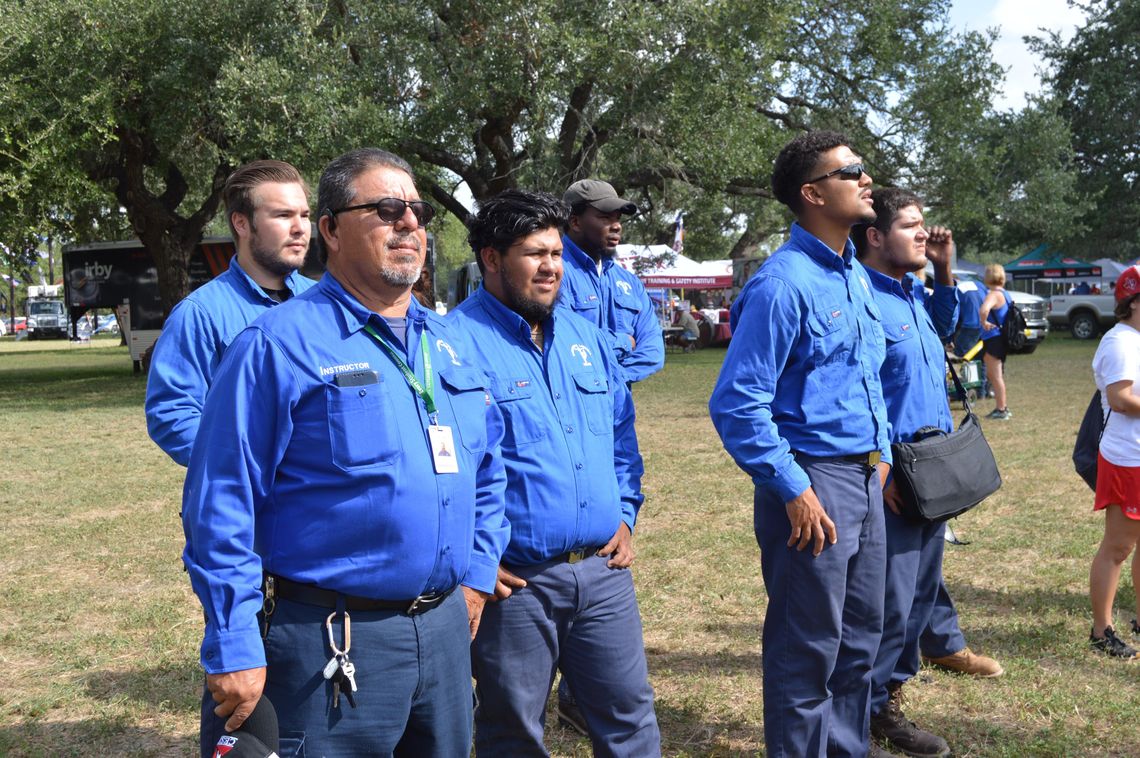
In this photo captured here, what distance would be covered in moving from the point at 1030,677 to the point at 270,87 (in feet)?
47.5

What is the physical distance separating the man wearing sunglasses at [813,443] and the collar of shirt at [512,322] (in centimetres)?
57

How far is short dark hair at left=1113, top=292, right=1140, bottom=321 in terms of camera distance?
4715 mm

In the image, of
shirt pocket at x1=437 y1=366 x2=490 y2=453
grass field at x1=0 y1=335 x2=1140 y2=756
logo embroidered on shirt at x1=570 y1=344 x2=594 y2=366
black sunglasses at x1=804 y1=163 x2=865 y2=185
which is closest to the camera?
shirt pocket at x1=437 y1=366 x2=490 y2=453

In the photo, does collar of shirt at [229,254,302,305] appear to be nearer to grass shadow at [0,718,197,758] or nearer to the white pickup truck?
grass shadow at [0,718,197,758]

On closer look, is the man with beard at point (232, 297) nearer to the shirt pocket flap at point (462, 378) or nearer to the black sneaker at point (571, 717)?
the shirt pocket flap at point (462, 378)

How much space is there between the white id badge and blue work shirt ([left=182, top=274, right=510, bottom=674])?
2 cm

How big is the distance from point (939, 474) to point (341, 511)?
2.44 meters

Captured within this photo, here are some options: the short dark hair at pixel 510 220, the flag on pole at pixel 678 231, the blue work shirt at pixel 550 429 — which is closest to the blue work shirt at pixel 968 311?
the blue work shirt at pixel 550 429

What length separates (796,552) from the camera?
10.7 feet

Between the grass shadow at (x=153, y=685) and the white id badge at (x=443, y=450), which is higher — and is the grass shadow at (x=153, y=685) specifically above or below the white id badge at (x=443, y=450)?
below

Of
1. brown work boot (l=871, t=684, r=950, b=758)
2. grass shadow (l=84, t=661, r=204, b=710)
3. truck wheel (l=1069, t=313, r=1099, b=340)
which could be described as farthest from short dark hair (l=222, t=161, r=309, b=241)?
truck wheel (l=1069, t=313, r=1099, b=340)

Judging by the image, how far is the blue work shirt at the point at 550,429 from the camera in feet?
9.77

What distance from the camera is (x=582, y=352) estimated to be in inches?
129

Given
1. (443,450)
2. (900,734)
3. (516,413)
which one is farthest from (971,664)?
(443,450)
